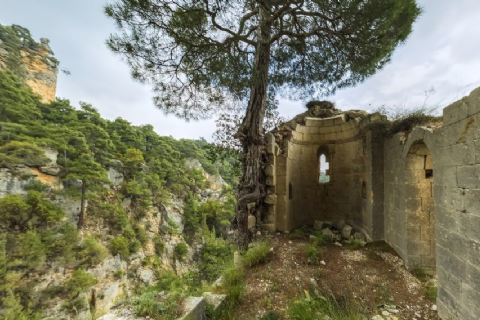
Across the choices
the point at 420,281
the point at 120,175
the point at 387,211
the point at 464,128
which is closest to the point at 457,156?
the point at 464,128

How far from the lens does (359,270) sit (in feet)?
12.4

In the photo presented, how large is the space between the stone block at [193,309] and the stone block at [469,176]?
333cm

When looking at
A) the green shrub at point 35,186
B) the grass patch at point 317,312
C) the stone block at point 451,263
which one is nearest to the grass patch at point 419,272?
the stone block at point 451,263

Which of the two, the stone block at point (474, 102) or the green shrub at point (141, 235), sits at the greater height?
the stone block at point (474, 102)

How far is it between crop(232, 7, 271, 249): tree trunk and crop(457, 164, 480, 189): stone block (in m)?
3.62

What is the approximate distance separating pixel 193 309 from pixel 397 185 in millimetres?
4572

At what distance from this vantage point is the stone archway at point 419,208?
369cm

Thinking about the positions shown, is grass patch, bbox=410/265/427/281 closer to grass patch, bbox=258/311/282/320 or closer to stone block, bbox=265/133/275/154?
grass patch, bbox=258/311/282/320

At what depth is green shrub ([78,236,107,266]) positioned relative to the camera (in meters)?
15.8

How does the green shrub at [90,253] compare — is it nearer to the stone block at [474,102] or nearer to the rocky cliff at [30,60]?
the rocky cliff at [30,60]

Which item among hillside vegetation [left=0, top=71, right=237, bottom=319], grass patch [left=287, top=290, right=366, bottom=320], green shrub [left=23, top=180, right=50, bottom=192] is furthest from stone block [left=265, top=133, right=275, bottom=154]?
green shrub [left=23, top=180, right=50, bottom=192]

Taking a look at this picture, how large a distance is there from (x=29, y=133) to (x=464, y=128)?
1041 inches

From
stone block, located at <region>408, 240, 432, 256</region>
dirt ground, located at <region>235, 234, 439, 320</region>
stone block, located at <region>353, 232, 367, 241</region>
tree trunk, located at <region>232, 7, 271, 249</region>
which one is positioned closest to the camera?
dirt ground, located at <region>235, 234, 439, 320</region>

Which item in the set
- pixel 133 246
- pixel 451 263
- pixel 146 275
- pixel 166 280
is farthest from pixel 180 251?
pixel 451 263
